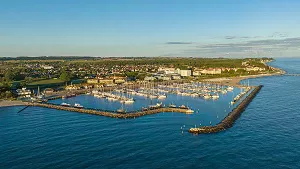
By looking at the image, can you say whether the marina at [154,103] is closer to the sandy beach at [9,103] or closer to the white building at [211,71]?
the sandy beach at [9,103]

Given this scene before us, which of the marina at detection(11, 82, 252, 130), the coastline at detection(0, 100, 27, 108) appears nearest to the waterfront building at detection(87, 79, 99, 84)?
the marina at detection(11, 82, 252, 130)

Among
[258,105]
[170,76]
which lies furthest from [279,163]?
[170,76]

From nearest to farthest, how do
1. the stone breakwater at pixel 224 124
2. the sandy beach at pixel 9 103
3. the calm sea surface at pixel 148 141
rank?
the calm sea surface at pixel 148 141 < the stone breakwater at pixel 224 124 < the sandy beach at pixel 9 103

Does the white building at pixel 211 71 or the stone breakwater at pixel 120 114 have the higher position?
the white building at pixel 211 71

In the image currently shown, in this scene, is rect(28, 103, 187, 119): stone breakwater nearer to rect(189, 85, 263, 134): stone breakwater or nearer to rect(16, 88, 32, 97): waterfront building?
rect(189, 85, 263, 134): stone breakwater

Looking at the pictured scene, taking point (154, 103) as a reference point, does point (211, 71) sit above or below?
above

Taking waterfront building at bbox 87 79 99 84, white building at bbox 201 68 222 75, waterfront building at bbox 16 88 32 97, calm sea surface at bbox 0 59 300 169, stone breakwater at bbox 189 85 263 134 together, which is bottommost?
calm sea surface at bbox 0 59 300 169

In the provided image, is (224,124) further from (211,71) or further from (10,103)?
(211,71)

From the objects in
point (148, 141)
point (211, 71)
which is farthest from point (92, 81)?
point (148, 141)

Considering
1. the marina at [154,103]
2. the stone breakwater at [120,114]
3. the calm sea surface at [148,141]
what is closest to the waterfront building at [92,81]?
the marina at [154,103]
